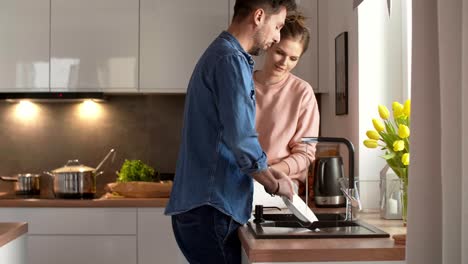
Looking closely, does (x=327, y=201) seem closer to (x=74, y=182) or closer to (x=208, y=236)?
(x=208, y=236)

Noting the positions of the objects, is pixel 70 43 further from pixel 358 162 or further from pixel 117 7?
pixel 358 162

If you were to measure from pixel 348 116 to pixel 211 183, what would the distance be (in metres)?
1.47

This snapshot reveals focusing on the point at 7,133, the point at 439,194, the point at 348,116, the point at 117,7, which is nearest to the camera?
the point at 439,194

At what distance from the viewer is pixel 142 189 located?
3.96 meters

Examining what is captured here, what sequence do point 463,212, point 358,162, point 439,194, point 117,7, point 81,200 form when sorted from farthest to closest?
point 117,7, point 81,200, point 358,162, point 439,194, point 463,212

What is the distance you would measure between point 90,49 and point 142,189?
0.85m

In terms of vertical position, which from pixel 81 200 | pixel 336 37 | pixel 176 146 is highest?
pixel 336 37

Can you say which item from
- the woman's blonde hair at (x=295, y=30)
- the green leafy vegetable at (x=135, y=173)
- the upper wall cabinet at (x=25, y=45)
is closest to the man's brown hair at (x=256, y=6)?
the woman's blonde hair at (x=295, y=30)

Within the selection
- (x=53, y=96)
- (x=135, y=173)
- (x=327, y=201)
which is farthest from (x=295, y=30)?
(x=53, y=96)

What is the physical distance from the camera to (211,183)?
2213mm

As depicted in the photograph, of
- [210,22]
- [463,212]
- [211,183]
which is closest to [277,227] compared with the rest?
[211,183]

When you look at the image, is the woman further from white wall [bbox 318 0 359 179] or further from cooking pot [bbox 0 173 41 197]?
cooking pot [bbox 0 173 41 197]

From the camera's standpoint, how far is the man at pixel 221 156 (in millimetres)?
2137

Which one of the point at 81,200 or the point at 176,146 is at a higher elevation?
the point at 176,146
